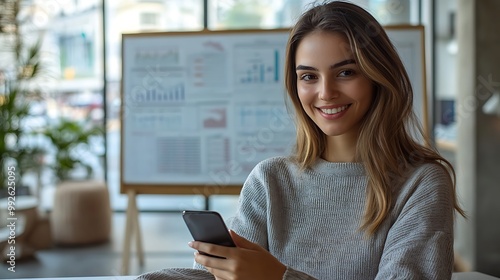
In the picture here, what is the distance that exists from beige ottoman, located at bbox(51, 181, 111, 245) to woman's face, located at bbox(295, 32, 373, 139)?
419 centimetres

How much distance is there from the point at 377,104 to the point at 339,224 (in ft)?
0.98

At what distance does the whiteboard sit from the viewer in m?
3.74

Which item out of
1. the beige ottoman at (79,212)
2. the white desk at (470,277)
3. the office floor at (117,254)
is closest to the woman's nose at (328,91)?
the white desk at (470,277)

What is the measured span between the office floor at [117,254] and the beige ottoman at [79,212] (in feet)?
0.33

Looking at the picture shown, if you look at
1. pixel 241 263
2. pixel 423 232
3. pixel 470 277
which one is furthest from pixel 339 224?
pixel 470 277

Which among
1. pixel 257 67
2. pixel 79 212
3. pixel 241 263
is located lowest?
pixel 79 212

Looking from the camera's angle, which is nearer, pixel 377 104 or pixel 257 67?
pixel 377 104

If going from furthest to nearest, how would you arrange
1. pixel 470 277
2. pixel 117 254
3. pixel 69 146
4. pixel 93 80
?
pixel 93 80, pixel 69 146, pixel 117 254, pixel 470 277

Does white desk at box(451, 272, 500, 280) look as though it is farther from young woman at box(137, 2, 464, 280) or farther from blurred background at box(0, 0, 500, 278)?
blurred background at box(0, 0, 500, 278)

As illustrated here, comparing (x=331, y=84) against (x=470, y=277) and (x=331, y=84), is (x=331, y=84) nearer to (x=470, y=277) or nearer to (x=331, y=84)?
(x=331, y=84)

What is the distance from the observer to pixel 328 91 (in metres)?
1.45

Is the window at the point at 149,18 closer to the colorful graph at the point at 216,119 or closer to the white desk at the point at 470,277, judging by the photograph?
the colorful graph at the point at 216,119

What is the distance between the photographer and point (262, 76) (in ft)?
12.4

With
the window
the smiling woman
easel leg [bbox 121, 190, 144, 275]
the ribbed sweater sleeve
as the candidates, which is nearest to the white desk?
the ribbed sweater sleeve
